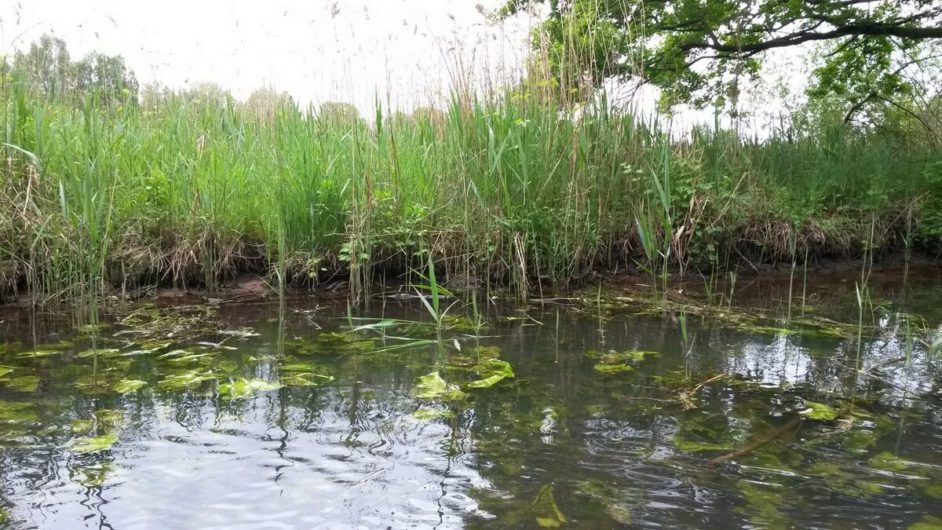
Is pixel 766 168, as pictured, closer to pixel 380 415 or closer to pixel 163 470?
pixel 380 415

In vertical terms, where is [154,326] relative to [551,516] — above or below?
above

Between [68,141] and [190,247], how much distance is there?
0.85 meters

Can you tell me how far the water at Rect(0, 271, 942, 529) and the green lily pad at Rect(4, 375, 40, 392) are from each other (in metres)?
0.01

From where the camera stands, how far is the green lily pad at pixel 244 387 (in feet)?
6.38

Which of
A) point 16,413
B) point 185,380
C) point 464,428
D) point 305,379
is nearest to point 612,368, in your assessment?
point 464,428

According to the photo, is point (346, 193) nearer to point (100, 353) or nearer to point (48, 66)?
point (100, 353)

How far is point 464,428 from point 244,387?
843 mm

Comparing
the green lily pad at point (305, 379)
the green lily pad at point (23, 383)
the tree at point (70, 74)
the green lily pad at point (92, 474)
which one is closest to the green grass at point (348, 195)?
the tree at point (70, 74)

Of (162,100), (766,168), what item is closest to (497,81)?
(162,100)

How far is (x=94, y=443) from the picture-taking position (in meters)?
1.55

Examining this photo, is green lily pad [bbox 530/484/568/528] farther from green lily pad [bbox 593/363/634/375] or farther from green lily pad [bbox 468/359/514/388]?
green lily pad [bbox 593/363/634/375]

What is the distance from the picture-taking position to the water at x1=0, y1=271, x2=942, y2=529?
1.30 m

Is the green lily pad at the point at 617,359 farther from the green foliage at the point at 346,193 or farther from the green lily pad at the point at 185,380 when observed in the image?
the green lily pad at the point at 185,380

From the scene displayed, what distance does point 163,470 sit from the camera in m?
1.44
